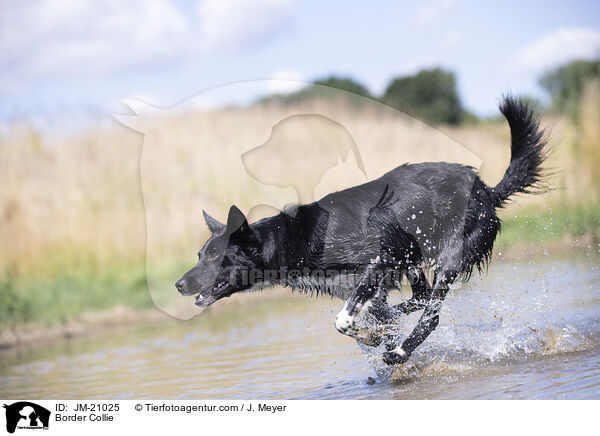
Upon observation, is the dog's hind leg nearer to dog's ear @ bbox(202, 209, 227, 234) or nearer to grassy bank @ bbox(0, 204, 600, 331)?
dog's ear @ bbox(202, 209, 227, 234)

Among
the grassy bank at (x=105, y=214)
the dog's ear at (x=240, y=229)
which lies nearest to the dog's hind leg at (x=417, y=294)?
the dog's ear at (x=240, y=229)

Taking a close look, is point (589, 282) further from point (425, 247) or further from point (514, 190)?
point (425, 247)

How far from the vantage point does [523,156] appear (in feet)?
14.4

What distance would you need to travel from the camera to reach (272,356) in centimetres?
535

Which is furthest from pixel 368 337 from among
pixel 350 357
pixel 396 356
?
pixel 350 357

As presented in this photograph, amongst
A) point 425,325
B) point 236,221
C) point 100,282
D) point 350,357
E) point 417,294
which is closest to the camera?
point 236,221

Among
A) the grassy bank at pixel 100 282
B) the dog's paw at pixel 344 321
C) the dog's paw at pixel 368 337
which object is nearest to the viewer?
the dog's paw at pixel 344 321

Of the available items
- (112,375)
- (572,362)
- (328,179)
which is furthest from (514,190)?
(112,375)

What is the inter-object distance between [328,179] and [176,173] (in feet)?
7.31

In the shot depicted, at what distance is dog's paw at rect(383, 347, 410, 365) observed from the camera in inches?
161
